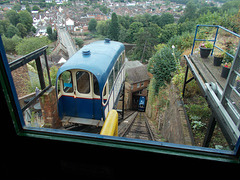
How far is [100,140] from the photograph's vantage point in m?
1.13

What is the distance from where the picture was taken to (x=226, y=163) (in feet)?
3.18

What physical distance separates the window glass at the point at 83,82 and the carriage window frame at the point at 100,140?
4.93 metres

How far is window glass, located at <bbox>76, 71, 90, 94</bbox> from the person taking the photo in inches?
238

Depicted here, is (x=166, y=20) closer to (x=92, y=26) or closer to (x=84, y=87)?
(x=92, y=26)

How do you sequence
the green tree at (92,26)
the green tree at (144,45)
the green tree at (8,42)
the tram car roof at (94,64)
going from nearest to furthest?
the green tree at (8,42) → the tram car roof at (94,64) → the green tree at (144,45) → the green tree at (92,26)

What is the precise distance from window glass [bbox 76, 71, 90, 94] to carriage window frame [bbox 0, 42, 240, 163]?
4927 mm

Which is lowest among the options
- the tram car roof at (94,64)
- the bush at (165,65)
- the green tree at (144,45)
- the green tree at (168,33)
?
the green tree at (144,45)

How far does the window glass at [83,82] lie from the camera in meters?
6.04

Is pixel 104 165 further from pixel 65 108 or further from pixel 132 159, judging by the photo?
pixel 65 108

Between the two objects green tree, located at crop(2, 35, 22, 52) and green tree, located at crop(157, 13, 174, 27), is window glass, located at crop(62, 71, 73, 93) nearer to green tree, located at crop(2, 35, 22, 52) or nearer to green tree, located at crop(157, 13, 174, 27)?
green tree, located at crop(2, 35, 22, 52)

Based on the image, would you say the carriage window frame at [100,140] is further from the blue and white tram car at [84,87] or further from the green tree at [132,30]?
the green tree at [132,30]

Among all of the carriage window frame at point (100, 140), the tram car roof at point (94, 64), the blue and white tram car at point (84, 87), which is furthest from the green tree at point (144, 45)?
the carriage window frame at point (100, 140)

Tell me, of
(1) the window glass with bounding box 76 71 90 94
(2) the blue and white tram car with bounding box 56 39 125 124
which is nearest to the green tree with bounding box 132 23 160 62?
(2) the blue and white tram car with bounding box 56 39 125 124

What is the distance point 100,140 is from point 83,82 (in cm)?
523
